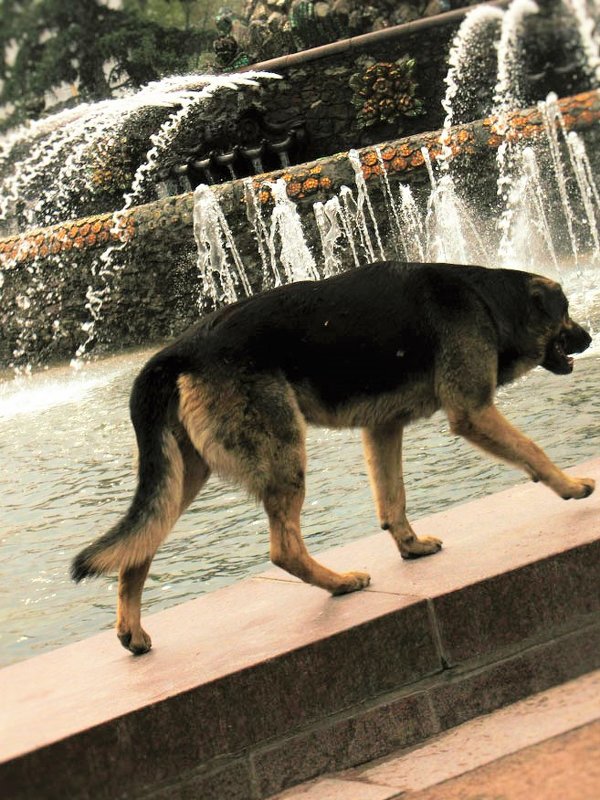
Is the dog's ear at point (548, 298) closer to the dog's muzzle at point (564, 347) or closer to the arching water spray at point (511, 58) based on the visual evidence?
the dog's muzzle at point (564, 347)

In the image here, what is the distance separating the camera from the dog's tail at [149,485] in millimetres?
3744

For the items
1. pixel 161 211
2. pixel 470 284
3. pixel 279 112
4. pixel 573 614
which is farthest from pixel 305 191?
pixel 573 614

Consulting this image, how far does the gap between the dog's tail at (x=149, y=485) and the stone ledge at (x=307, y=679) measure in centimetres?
34

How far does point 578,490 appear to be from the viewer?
4.27 meters

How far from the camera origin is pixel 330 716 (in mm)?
3393

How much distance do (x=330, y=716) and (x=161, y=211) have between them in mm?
13750

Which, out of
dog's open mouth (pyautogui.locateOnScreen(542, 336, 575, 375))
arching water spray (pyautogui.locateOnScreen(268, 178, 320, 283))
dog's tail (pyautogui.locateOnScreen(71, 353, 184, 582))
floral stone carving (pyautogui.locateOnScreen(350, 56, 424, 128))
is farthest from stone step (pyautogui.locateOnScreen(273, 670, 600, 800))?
floral stone carving (pyautogui.locateOnScreen(350, 56, 424, 128))

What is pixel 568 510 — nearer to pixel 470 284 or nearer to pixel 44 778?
pixel 470 284

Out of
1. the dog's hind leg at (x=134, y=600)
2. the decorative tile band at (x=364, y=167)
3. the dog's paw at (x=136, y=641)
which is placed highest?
the dog's hind leg at (x=134, y=600)

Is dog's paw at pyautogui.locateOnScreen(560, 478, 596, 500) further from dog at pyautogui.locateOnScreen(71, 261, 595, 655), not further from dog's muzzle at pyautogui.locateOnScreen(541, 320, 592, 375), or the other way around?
dog's muzzle at pyautogui.locateOnScreen(541, 320, 592, 375)

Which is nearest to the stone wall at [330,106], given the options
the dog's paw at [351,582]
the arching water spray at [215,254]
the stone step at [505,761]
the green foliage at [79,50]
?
the arching water spray at [215,254]

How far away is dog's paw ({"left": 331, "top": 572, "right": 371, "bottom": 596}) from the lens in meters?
3.95

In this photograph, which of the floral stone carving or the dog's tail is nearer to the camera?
the dog's tail

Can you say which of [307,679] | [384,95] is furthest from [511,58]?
[307,679]
